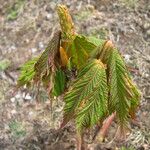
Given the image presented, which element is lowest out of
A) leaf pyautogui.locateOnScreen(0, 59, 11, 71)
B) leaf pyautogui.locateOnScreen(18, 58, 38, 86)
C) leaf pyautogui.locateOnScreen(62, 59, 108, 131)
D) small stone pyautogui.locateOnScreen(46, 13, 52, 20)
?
leaf pyautogui.locateOnScreen(0, 59, 11, 71)

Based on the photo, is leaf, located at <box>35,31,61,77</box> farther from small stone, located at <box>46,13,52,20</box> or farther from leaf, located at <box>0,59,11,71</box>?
small stone, located at <box>46,13,52,20</box>

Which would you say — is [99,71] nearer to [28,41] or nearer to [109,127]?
[109,127]

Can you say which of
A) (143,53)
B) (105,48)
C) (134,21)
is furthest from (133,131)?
(105,48)

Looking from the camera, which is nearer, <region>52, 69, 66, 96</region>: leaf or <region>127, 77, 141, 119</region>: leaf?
<region>127, 77, 141, 119</region>: leaf

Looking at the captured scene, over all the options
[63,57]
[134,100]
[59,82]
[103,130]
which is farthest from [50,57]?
[103,130]

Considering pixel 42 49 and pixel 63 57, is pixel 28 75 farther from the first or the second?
pixel 42 49

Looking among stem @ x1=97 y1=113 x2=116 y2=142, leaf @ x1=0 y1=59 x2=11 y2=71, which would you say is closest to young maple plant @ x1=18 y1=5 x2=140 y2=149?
stem @ x1=97 y1=113 x2=116 y2=142
